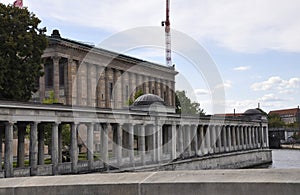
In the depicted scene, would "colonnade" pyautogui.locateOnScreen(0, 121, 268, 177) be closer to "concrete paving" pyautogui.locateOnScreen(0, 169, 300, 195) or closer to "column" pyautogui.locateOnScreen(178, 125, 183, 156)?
"column" pyautogui.locateOnScreen(178, 125, 183, 156)

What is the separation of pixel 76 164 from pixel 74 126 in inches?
142

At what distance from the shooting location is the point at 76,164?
38.6 metres

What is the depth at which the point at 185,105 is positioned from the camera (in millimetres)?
114500

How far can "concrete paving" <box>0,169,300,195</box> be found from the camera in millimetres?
5484

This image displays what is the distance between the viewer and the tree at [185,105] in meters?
112

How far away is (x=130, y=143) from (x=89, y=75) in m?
39.7

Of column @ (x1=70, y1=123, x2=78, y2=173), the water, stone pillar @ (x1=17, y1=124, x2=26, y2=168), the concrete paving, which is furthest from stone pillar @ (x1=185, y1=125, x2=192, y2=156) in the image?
the concrete paving

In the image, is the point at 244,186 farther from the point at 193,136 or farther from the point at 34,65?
the point at 193,136

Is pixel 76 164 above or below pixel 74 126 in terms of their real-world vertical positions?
below

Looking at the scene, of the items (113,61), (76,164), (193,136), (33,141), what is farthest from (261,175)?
(113,61)

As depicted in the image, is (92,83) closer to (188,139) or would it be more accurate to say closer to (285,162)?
(188,139)

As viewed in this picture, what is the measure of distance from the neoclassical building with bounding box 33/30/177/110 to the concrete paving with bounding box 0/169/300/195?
63802 millimetres

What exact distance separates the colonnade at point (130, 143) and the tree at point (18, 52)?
439 cm

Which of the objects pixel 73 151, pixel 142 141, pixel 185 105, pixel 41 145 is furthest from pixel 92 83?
pixel 73 151
